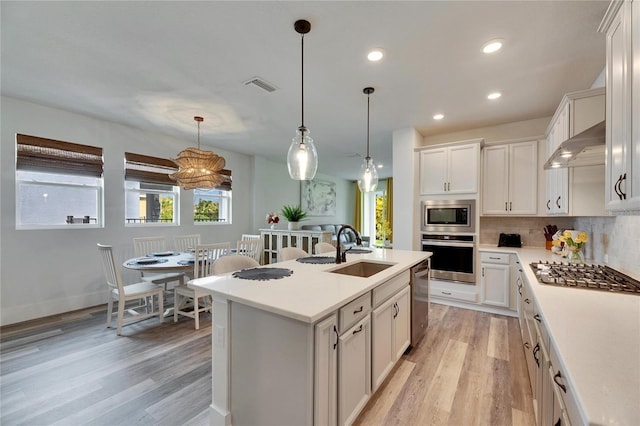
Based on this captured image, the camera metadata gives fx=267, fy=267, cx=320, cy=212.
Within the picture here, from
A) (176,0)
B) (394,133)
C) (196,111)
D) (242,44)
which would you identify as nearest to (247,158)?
(196,111)

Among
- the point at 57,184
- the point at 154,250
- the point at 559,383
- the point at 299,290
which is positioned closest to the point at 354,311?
the point at 299,290

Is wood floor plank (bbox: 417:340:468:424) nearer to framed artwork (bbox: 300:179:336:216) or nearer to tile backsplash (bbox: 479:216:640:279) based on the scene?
→ tile backsplash (bbox: 479:216:640:279)

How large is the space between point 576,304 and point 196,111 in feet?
13.6

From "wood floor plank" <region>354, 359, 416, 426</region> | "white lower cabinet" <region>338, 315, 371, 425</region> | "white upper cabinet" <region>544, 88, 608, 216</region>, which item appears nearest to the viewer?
"white lower cabinet" <region>338, 315, 371, 425</region>

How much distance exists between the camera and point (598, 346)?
0.97 metres

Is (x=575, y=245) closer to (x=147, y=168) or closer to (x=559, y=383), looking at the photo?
(x=559, y=383)

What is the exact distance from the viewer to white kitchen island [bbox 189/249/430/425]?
1310 mm

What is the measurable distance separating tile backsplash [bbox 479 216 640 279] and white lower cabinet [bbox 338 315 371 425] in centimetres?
203

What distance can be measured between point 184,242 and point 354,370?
13.1 ft

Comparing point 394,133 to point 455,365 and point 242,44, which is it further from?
point 455,365

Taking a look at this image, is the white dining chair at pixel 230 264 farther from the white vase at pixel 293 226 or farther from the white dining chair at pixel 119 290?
the white vase at pixel 293 226

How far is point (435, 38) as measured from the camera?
6.88ft

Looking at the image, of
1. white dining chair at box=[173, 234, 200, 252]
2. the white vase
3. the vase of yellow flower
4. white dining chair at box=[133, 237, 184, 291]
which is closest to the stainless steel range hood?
the vase of yellow flower

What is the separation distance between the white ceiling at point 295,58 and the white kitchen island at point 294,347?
1.84 m
